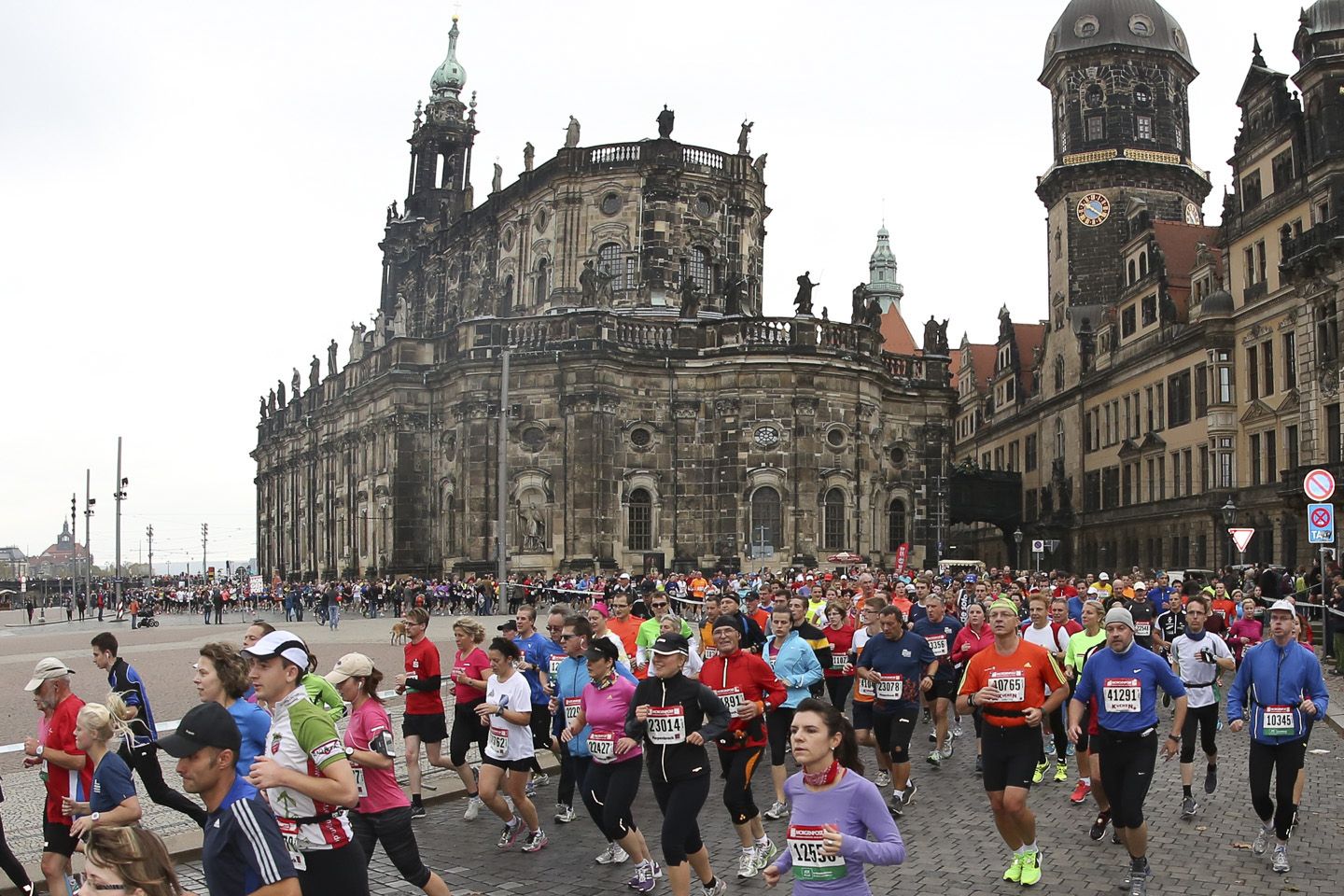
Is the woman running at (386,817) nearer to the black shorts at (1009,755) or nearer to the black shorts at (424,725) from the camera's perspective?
the black shorts at (424,725)

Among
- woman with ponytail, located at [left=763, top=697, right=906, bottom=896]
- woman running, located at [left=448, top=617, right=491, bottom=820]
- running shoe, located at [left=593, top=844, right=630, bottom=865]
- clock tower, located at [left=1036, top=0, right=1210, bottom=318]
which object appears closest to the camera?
woman with ponytail, located at [left=763, top=697, right=906, bottom=896]

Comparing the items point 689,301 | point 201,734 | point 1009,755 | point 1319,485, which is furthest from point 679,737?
point 689,301

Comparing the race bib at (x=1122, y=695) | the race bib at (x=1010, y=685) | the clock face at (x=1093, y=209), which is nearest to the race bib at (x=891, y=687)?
the race bib at (x=1010, y=685)

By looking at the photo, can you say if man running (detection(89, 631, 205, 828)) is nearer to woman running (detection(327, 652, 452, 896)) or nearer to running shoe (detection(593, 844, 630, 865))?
woman running (detection(327, 652, 452, 896))

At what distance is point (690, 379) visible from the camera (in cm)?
5044

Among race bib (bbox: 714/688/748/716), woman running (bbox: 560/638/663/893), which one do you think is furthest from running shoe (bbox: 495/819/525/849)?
race bib (bbox: 714/688/748/716)

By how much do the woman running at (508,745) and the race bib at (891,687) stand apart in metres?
3.38

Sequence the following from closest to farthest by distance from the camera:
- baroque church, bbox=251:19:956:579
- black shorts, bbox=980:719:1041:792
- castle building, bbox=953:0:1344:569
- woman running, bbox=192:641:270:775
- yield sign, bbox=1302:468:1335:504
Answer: woman running, bbox=192:641:270:775 → black shorts, bbox=980:719:1041:792 → yield sign, bbox=1302:468:1335:504 → castle building, bbox=953:0:1344:569 → baroque church, bbox=251:19:956:579

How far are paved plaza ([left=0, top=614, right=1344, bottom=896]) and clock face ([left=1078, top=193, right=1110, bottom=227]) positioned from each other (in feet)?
178

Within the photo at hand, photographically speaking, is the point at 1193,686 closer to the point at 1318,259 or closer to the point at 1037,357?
the point at 1318,259

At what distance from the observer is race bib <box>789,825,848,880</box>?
5.78m

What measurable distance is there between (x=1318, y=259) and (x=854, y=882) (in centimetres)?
3850

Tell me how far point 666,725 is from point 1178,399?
47.0 m

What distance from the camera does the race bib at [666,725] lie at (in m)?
8.95
